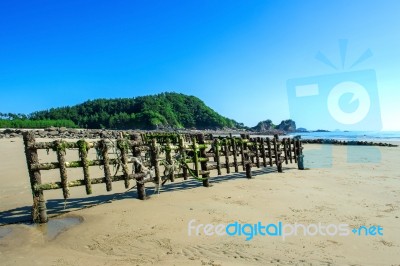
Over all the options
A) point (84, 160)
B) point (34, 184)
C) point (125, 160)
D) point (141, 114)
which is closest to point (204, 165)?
point (125, 160)

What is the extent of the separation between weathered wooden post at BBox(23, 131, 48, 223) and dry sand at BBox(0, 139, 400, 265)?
0.39 meters

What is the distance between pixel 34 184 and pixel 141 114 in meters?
114

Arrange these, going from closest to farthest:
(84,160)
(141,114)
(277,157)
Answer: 1. (84,160)
2. (277,157)
3. (141,114)

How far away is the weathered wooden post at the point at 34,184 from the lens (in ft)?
20.4

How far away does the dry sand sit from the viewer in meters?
4.48

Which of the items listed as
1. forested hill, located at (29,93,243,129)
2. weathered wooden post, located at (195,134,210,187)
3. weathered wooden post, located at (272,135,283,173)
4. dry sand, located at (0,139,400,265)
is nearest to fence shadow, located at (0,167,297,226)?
dry sand, located at (0,139,400,265)

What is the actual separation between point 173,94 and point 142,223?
606 ft

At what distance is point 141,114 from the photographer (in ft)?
388

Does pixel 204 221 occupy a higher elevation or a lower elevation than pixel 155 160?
lower

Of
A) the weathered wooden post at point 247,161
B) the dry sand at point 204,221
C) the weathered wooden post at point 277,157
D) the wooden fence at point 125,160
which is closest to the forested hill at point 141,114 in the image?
the weathered wooden post at point 277,157

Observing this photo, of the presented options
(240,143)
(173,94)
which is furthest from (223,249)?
(173,94)

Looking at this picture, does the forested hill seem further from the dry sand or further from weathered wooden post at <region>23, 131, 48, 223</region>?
weathered wooden post at <region>23, 131, 48, 223</region>

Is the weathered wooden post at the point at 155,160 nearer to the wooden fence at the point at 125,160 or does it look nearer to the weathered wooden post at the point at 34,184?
the wooden fence at the point at 125,160

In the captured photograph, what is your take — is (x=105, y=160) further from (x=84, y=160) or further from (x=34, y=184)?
(x=34, y=184)
